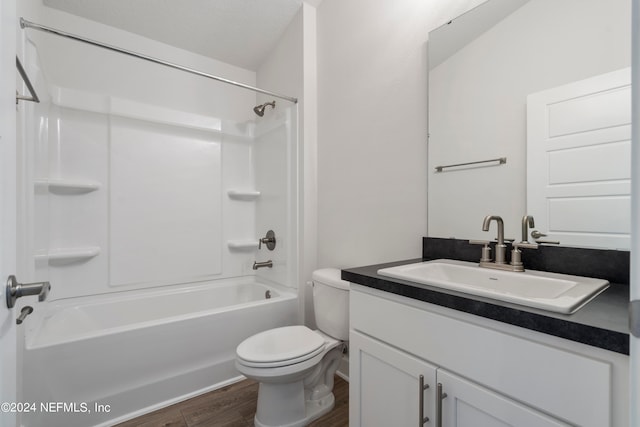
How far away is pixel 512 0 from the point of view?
1.16m

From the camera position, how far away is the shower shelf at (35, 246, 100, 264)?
1862 millimetres

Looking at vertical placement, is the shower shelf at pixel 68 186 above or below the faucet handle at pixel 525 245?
above

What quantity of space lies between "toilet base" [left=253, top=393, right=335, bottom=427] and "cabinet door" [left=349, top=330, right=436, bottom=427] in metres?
0.46

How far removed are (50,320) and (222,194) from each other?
1417mm

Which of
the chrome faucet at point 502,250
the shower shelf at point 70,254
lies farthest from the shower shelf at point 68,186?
the chrome faucet at point 502,250

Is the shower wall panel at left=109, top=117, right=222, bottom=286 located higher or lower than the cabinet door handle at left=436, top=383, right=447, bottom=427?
higher

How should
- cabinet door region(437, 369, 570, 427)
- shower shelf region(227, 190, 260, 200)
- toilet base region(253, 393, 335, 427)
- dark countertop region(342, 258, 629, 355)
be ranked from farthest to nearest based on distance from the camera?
shower shelf region(227, 190, 260, 200)
toilet base region(253, 393, 335, 427)
cabinet door region(437, 369, 570, 427)
dark countertop region(342, 258, 629, 355)

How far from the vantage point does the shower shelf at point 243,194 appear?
2.61 metres

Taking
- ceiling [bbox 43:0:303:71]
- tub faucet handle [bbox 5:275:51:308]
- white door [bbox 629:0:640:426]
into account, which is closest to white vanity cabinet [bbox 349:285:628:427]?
white door [bbox 629:0:640:426]

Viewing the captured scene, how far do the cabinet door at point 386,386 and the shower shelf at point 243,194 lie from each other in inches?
72.5

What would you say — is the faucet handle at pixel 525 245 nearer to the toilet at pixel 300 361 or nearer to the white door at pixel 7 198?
the toilet at pixel 300 361

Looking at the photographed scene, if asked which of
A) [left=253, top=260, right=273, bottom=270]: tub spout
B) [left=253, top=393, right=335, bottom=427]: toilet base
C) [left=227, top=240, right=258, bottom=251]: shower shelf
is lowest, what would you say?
[left=253, top=393, right=335, bottom=427]: toilet base

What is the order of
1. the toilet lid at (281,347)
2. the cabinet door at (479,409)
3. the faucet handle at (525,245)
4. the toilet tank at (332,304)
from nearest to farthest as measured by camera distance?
the cabinet door at (479,409), the faucet handle at (525,245), the toilet lid at (281,347), the toilet tank at (332,304)

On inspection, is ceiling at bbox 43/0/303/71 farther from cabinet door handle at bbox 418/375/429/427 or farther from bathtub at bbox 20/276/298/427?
cabinet door handle at bbox 418/375/429/427
